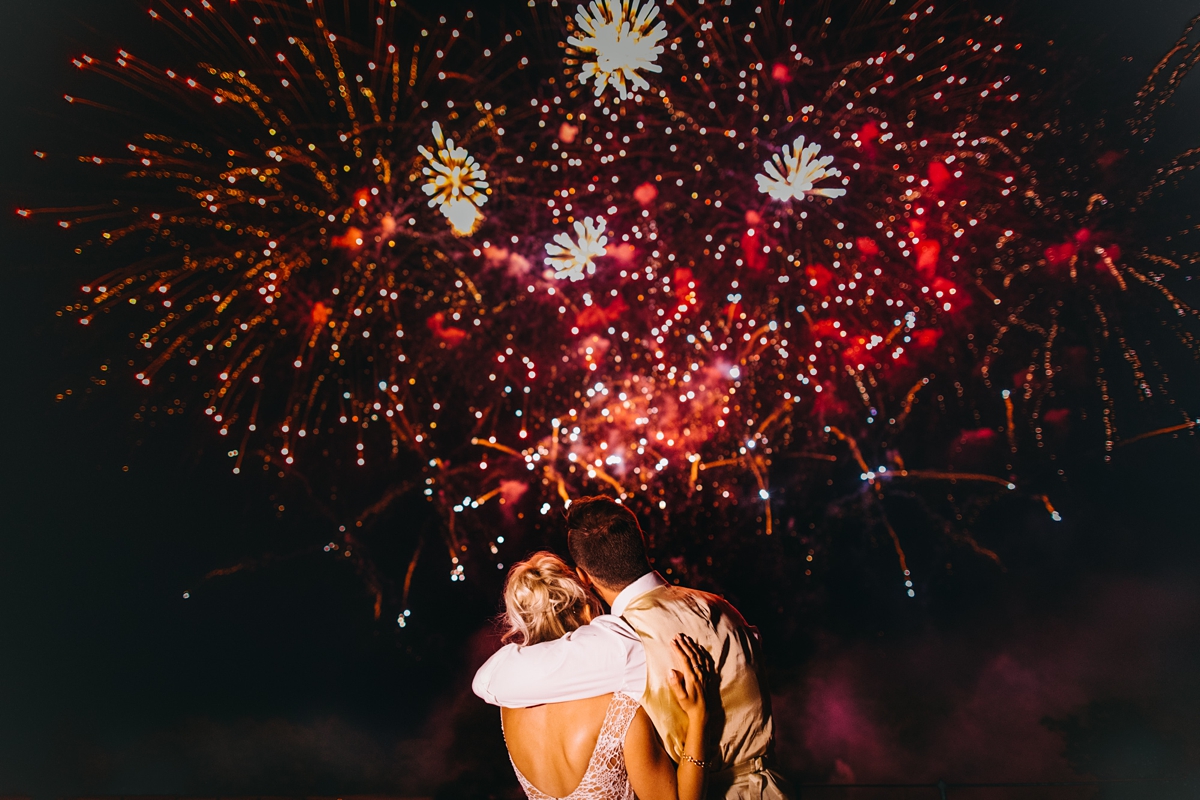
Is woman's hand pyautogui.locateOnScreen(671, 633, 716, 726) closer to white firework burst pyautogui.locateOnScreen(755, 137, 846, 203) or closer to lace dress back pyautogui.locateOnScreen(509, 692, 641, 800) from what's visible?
lace dress back pyautogui.locateOnScreen(509, 692, 641, 800)

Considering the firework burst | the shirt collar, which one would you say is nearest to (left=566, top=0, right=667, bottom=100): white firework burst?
the firework burst

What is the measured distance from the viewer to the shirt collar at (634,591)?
162cm

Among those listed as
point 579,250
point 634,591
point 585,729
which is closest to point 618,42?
point 579,250

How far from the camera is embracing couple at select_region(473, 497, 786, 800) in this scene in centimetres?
151

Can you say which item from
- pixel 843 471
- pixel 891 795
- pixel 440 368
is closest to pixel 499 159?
pixel 440 368

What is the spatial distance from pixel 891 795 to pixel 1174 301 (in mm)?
3432

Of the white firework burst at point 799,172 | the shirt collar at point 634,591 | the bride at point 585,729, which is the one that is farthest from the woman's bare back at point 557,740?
the white firework burst at point 799,172

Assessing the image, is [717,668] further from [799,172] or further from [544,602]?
[799,172]

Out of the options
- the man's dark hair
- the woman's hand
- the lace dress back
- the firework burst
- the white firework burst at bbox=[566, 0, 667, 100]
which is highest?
the white firework burst at bbox=[566, 0, 667, 100]

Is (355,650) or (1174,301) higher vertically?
(1174,301)

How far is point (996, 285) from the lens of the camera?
3.83 metres

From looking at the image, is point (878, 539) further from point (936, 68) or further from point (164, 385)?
point (164, 385)

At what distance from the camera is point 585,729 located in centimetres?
170

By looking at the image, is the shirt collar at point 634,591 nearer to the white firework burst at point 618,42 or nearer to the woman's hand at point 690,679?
the woman's hand at point 690,679
